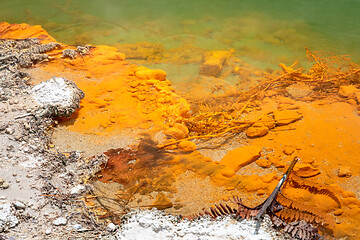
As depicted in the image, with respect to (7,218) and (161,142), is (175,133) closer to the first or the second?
(161,142)

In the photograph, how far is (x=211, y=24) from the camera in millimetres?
6109

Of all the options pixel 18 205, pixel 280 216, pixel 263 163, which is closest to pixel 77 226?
pixel 18 205

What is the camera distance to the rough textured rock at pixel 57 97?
3.38 m

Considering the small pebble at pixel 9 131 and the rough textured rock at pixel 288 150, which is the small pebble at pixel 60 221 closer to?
the small pebble at pixel 9 131

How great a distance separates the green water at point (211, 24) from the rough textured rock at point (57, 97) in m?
1.65

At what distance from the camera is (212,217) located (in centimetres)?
238

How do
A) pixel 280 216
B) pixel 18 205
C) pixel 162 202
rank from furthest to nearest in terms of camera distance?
pixel 162 202
pixel 280 216
pixel 18 205

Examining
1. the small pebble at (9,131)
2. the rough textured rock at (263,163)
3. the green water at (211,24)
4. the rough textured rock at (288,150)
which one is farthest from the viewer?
the green water at (211,24)

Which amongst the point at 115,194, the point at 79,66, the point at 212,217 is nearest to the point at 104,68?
the point at 79,66

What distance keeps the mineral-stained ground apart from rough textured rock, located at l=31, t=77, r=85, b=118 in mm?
20

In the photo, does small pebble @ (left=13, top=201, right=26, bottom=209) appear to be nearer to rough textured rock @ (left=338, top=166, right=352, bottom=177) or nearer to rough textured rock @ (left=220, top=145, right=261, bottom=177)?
rough textured rock @ (left=220, top=145, right=261, bottom=177)

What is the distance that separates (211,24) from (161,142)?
3507mm

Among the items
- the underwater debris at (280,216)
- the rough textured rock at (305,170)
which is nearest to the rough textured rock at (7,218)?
the underwater debris at (280,216)

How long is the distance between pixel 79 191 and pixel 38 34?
133 inches
